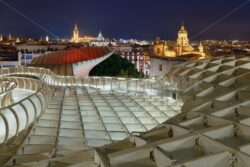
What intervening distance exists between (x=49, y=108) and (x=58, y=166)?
8174mm

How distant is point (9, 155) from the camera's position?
10.1 meters

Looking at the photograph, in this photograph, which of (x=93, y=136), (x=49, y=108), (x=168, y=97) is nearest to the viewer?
(x=93, y=136)

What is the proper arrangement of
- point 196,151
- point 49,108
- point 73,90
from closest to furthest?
point 196,151
point 49,108
point 73,90

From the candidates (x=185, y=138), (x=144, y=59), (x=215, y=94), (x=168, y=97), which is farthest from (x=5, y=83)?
(x=144, y=59)

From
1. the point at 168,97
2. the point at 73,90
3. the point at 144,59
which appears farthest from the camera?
the point at 144,59

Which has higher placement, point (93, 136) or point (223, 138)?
point (223, 138)

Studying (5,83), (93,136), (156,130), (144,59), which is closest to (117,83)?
(5,83)

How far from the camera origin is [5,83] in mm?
18594

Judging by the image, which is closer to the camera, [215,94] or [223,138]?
[223,138]

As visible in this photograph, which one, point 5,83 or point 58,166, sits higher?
point 5,83

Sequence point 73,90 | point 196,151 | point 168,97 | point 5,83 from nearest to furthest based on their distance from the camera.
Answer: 1. point 196,151
2. point 5,83
3. point 168,97
4. point 73,90

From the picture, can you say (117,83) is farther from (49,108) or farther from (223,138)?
(223,138)

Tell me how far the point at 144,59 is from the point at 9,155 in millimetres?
113022

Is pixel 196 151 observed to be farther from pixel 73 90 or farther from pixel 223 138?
pixel 73 90
